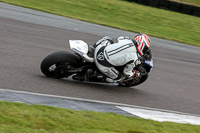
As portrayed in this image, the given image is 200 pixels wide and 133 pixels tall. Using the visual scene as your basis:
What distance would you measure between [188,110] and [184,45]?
980 cm

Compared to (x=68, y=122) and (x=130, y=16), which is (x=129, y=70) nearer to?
(x=68, y=122)

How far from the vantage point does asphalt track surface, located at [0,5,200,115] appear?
7.79 metres

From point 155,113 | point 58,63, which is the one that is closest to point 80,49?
point 58,63

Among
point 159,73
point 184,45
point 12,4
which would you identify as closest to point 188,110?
point 159,73

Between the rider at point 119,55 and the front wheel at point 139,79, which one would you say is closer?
the rider at point 119,55

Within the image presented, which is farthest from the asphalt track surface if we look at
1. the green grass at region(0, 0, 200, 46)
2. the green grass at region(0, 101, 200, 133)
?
the green grass at region(0, 0, 200, 46)

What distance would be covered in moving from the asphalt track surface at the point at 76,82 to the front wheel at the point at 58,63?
0.15 m

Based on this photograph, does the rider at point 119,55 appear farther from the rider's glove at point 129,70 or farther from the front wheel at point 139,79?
the front wheel at point 139,79

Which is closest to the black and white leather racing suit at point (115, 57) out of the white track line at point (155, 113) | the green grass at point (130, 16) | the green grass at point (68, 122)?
the white track line at point (155, 113)

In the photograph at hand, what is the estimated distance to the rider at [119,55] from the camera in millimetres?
8016

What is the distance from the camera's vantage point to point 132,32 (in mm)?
17703

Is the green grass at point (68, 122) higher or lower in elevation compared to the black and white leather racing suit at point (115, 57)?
lower

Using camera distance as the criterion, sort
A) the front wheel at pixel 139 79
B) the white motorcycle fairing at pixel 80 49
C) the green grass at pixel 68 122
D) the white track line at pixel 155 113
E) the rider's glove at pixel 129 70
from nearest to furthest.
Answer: the green grass at pixel 68 122, the white track line at pixel 155 113, the white motorcycle fairing at pixel 80 49, the rider's glove at pixel 129 70, the front wheel at pixel 139 79

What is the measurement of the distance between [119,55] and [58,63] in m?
1.24
